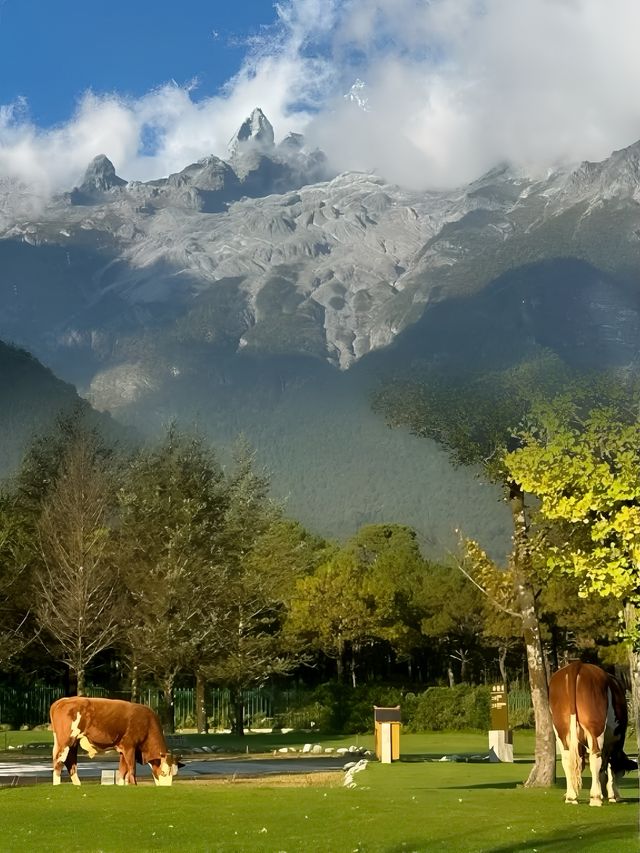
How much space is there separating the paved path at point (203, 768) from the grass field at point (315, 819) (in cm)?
336

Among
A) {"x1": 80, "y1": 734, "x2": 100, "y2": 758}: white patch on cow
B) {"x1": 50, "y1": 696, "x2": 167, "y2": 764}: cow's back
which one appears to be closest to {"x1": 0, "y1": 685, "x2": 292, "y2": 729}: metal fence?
{"x1": 50, "y1": 696, "x2": 167, "y2": 764}: cow's back

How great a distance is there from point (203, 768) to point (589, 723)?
45.3 feet

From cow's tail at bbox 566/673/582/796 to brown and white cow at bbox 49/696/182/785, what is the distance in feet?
27.4

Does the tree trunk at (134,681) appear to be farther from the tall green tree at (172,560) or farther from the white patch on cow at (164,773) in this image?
the white patch on cow at (164,773)

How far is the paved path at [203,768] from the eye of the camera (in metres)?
26.4

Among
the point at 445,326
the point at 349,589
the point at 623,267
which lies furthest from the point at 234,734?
the point at 623,267

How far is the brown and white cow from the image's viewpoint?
23.1 metres

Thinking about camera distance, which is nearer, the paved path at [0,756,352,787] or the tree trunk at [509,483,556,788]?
the tree trunk at [509,483,556,788]

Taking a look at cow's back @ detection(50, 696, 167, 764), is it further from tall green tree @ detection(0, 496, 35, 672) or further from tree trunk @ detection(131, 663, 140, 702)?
tree trunk @ detection(131, 663, 140, 702)

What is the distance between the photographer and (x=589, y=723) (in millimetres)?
19062

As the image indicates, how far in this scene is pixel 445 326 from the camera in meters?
147


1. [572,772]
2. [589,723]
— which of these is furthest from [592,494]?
[572,772]

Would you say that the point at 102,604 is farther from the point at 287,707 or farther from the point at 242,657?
the point at 287,707

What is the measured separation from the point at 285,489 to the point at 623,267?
2411 inches
